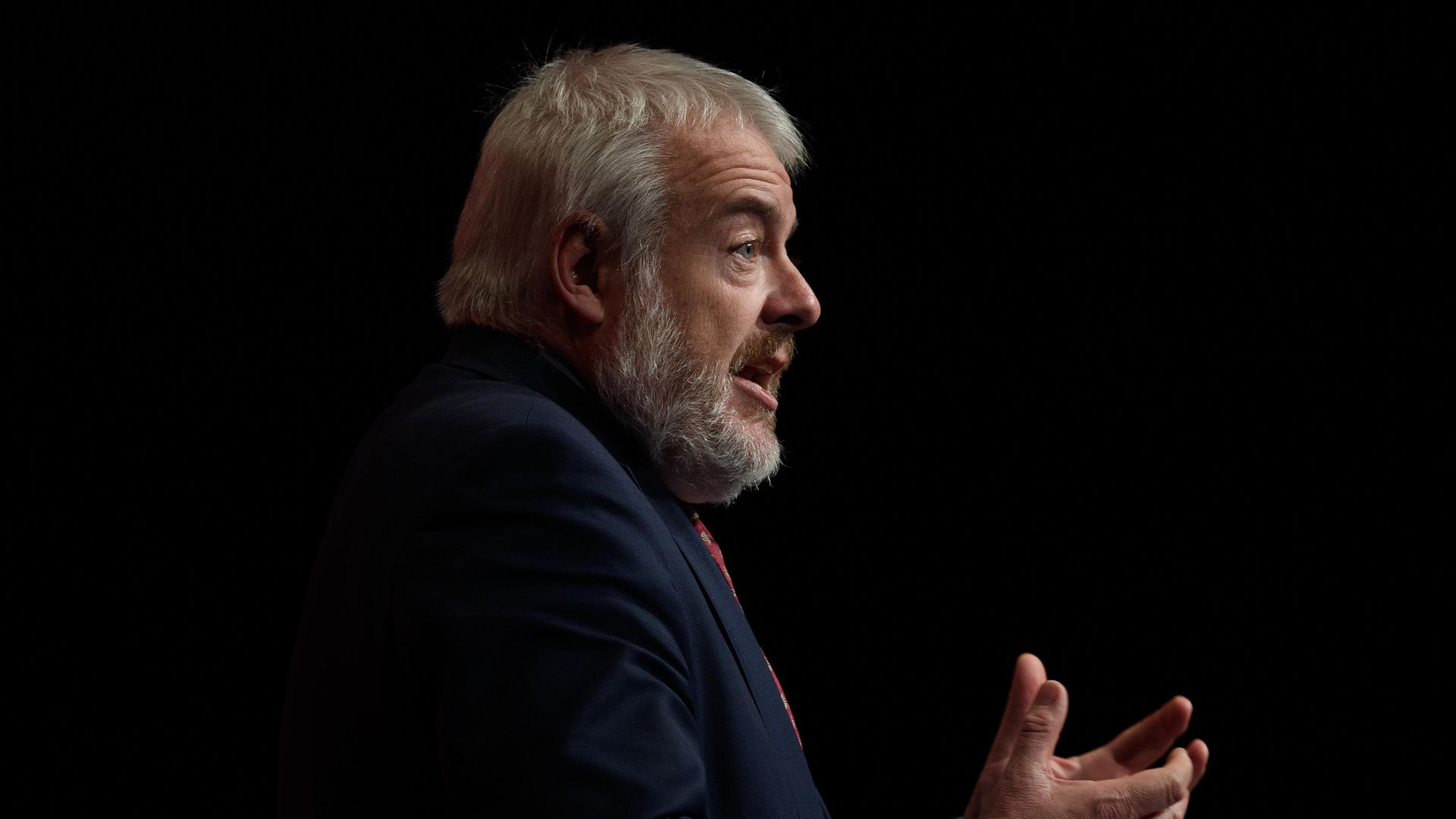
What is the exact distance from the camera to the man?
1.21 m

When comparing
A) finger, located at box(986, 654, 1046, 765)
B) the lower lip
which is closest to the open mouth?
the lower lip

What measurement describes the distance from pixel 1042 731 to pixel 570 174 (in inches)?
33.6

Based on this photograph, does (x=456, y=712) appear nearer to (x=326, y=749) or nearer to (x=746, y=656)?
(x=326, y=749)

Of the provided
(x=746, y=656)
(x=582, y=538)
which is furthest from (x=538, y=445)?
(x=746, y=656)

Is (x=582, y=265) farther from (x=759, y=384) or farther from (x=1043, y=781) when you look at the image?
(x=1043, y=781)

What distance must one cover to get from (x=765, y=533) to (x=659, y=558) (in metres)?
1.72

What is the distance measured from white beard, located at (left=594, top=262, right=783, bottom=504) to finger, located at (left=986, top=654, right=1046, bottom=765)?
43cm

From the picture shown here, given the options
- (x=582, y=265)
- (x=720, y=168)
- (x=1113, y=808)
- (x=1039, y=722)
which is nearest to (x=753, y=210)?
(x=720, y=168)

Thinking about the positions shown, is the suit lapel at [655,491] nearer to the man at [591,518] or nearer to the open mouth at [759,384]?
the man at [591,518]

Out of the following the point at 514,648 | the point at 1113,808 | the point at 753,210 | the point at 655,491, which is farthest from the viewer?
the point at 753,210

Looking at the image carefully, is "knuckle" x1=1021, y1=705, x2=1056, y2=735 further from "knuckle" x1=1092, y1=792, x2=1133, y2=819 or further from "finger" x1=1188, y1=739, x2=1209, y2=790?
"finger" x1=1188, y1=739, x2=1209, y2=790

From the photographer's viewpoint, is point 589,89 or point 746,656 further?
point 589,89

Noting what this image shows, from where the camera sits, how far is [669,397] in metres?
1.67

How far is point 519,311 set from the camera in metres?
1.68
